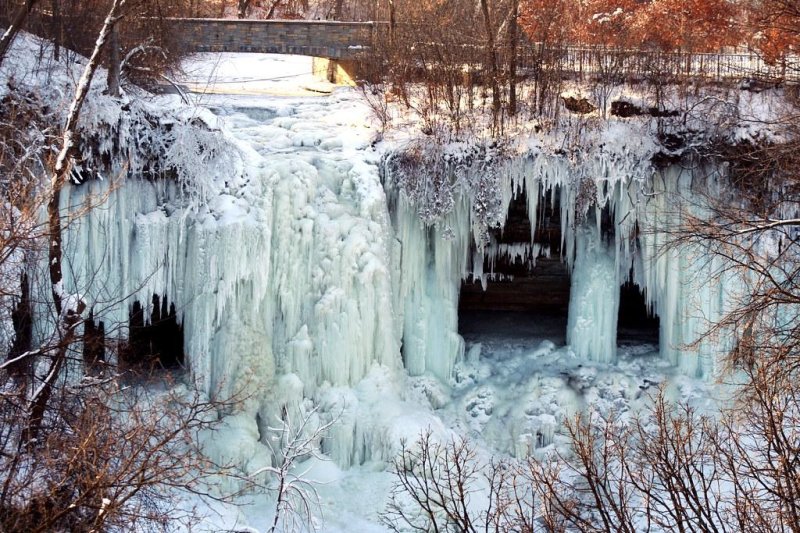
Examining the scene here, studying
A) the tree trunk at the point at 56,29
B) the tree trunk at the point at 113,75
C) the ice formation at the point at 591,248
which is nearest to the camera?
the tree trunk at the point at 113,75

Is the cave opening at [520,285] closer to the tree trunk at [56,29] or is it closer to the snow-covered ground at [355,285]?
the snow-covered ground at [355,285]

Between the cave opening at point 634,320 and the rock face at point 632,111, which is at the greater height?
the rock face at point 632,111

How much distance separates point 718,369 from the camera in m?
14.3

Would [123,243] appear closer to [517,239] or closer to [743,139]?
[517,239]

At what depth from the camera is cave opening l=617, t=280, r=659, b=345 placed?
53.2 ft

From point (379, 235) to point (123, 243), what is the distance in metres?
3.37

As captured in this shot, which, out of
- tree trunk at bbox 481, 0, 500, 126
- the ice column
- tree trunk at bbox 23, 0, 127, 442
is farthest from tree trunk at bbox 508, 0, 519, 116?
tree trunk at bbox 23, 0, 127, 442

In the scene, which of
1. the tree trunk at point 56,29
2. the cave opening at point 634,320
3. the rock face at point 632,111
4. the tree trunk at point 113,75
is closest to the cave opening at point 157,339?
the tree trunk at point 113,75

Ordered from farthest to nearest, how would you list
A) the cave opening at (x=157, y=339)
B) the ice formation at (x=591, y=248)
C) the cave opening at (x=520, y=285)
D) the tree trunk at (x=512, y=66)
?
the tree trunk at (x=512, y=66)
the cave opening at (x=520, y=285)
the ice formation at (x=591, y=248)
the cave opening at (x=157, y=339)

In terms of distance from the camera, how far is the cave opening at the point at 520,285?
15664 millimetres

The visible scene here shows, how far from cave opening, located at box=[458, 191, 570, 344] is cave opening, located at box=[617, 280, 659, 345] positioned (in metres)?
0.93

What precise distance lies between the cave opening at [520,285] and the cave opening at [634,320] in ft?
3.07

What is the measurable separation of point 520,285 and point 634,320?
1979 mm

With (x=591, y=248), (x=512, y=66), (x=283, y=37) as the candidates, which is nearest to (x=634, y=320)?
(x=591, y=248)
